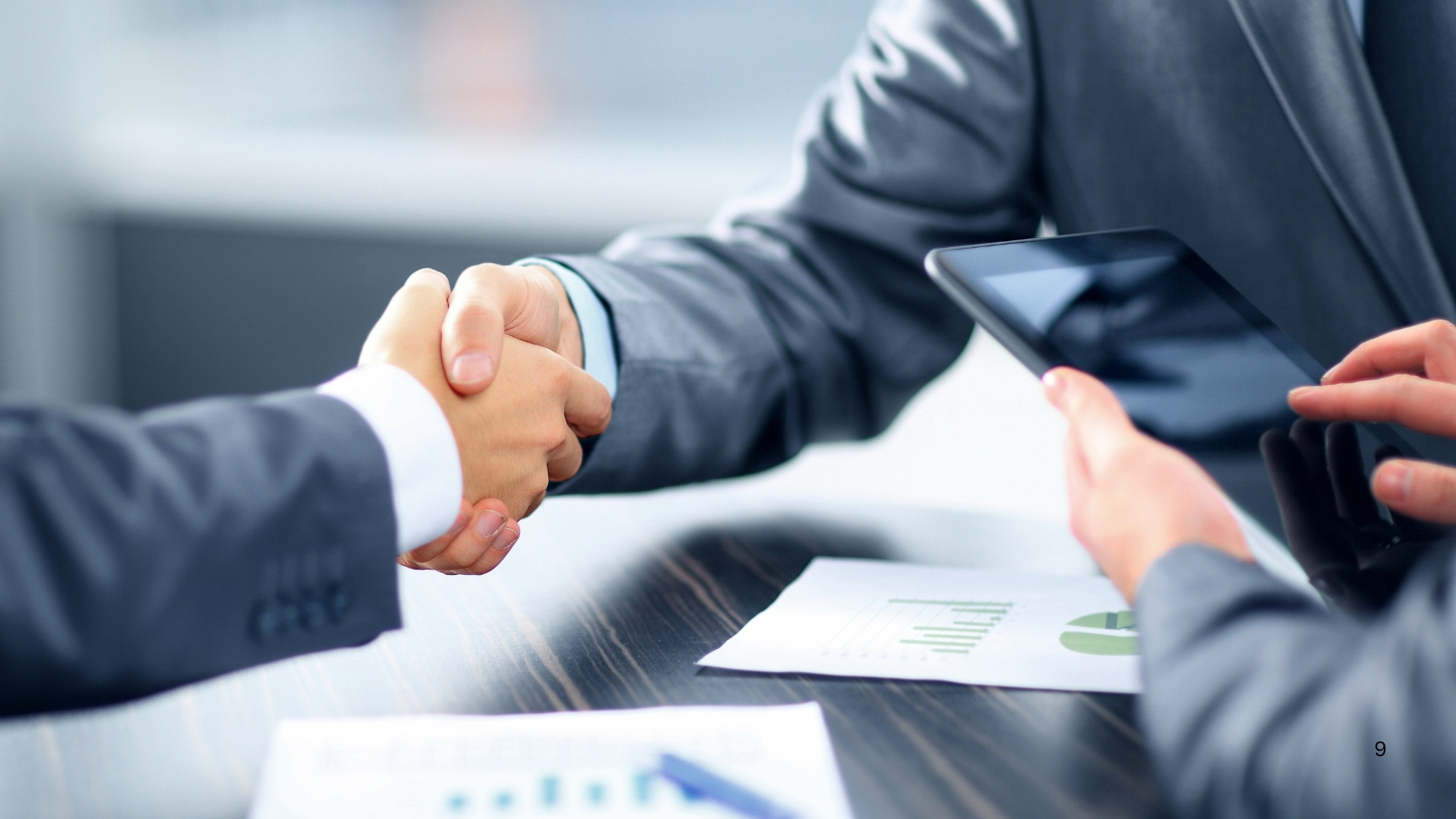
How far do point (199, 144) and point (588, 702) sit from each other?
88.3 inches

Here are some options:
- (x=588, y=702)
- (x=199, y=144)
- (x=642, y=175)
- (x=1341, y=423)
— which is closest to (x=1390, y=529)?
(x=1341, y=423)

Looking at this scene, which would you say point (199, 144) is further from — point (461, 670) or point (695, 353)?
point (461, 670)

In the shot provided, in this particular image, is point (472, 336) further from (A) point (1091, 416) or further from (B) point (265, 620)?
(A) point (1091, 416)

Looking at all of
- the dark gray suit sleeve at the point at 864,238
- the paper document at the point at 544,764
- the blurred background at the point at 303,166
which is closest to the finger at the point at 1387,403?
the paper document at the point at 544,764

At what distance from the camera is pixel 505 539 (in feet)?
2.04

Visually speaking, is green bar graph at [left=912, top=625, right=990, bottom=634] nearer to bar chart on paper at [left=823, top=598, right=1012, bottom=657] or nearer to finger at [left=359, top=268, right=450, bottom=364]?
bar chart on paper at [left=823, top=598, right=1012, bottom=657]

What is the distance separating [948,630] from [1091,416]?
15 centimetres

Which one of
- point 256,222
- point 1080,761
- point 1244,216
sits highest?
point 1244,216

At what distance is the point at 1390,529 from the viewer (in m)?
0.48

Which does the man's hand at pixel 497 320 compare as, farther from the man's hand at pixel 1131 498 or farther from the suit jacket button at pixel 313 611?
the man's hand at pixel 1131 498

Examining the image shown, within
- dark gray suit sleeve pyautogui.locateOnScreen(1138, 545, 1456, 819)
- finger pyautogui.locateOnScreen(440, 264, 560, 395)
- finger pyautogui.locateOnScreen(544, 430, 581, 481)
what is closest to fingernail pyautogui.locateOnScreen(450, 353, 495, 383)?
finger pyautogui.locateOnScreen(440, 264, 560, 395)

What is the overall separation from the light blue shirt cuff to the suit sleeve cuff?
20 cm

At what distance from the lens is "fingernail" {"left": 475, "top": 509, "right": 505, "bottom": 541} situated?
600 mm

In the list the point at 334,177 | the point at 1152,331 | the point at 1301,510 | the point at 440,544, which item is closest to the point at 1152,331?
the point at 1152,331
